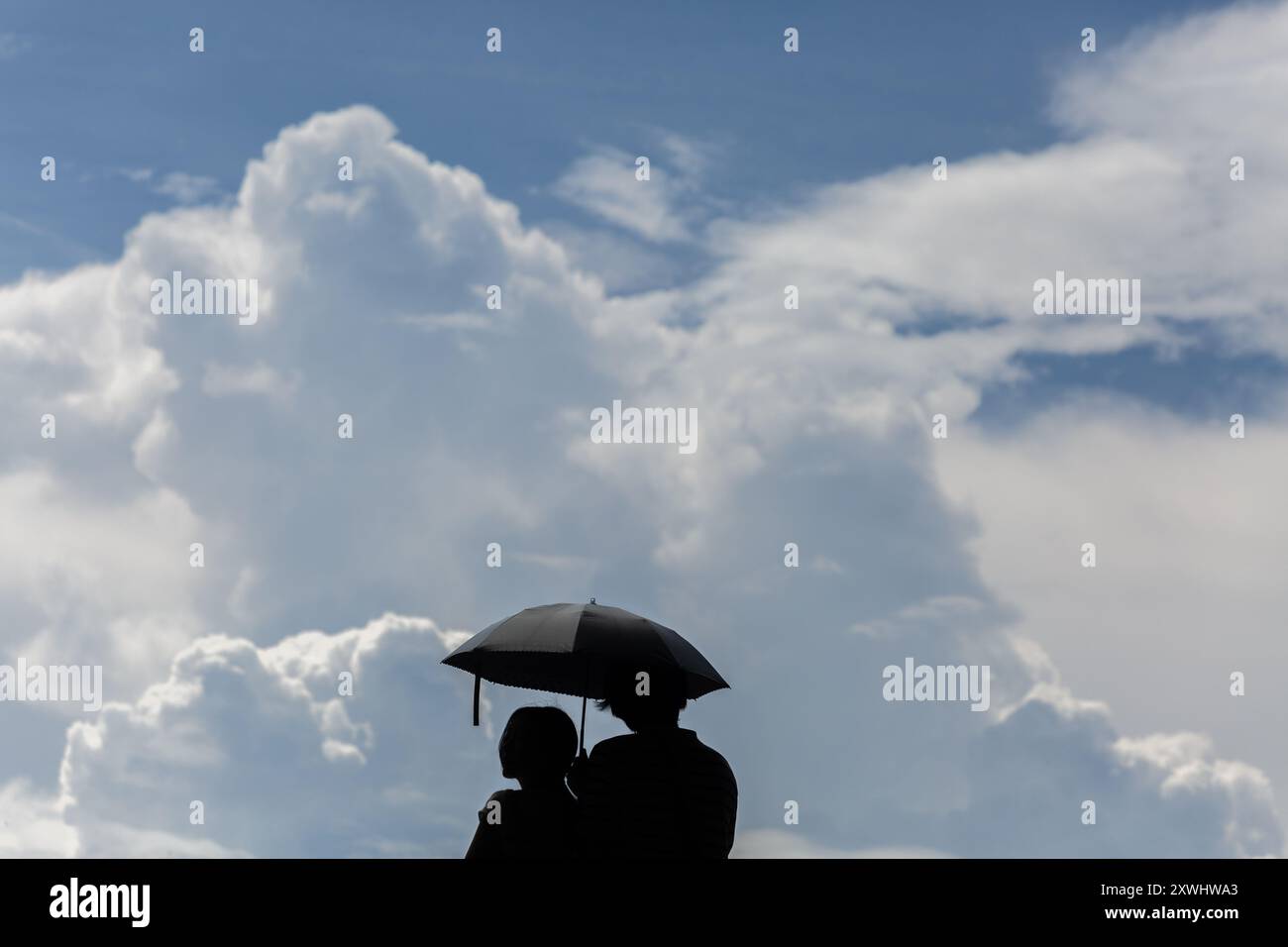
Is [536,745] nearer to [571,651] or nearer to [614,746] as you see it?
[614,746]

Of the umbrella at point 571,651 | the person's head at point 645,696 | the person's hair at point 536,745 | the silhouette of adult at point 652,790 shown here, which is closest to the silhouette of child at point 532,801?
the person's hair at point 536,745

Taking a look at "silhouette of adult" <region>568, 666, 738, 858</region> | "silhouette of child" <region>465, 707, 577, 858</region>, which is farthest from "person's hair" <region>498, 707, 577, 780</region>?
"silhouette of adult" <region>568, 666, 738, 858</region>

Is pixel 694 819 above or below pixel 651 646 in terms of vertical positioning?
below

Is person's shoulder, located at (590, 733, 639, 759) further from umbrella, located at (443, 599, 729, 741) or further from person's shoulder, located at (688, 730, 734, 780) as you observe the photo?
umbrella, located at (443, 599, 729, 741)

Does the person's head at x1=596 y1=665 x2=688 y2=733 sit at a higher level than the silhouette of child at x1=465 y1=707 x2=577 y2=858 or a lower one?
higher

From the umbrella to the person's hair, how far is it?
2.64m

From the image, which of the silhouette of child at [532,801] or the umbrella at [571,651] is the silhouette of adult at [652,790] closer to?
the silhouette of child at [532,801]

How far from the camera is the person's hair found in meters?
8.16
